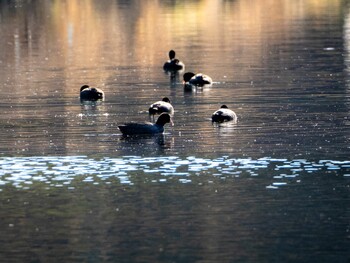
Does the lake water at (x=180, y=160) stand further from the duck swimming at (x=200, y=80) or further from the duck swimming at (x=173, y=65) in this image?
the duck swimming at (x=173, y=65)

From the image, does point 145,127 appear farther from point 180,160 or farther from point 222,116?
point 180,160

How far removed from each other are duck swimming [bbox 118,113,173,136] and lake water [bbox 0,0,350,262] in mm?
246

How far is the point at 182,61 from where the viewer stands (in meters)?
60.6

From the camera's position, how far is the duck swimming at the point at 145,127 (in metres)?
35.1

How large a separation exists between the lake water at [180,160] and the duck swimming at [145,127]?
246 mm

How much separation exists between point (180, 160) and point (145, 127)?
16.0 ft

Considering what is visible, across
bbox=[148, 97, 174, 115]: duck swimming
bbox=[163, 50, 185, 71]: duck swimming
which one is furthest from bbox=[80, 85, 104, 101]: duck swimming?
bbox=[163, 50, 185, 71]: duck swimming

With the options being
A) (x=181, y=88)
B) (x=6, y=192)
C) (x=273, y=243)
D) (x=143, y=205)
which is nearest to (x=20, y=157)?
(x=6, y=192)

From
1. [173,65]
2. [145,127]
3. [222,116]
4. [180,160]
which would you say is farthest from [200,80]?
[180,160]

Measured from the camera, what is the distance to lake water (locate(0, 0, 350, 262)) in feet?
75.2

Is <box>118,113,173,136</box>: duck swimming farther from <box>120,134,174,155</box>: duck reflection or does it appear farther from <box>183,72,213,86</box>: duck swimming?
<box>183,72,213,86</box>: duck swimming

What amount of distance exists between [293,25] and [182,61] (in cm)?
2306

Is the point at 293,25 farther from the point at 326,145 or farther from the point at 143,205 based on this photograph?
the point at 143,205

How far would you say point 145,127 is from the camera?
116 ft
